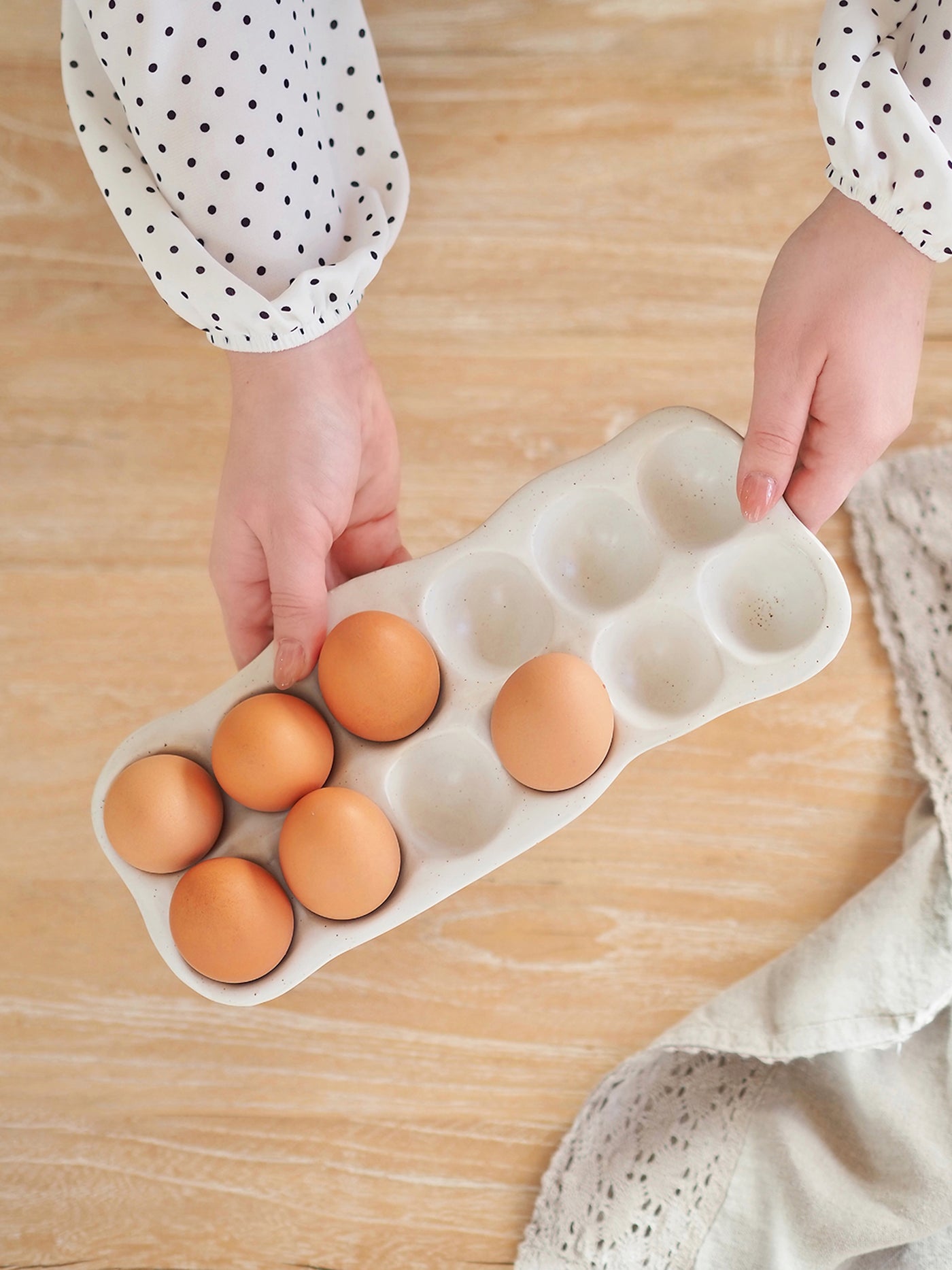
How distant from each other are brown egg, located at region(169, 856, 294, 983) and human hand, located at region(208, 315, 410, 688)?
0.11 m

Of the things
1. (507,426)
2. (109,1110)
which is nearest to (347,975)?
(109,1110)

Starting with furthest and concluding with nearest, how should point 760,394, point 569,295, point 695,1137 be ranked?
1. point 569,295
2. point 695,1137
3. point 760,394

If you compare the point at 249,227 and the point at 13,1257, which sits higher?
the point at 249,227

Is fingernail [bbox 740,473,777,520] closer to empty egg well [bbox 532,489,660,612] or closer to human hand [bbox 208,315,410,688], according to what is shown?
empty egg well [bbox 532,489,660,612]

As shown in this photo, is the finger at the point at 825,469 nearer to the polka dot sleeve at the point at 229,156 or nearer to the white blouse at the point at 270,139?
the white blouse at the point at 270,139

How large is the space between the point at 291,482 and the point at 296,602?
3.0 inches

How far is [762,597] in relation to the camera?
624 mm

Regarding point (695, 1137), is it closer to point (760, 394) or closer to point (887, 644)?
point (887, 644)

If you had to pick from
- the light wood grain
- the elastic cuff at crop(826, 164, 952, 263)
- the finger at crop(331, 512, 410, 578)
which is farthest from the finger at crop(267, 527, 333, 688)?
the elastic cuff at crop(826, 164, 952, 263)

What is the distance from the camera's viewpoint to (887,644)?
81 cm

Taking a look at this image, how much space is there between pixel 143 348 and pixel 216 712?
395 millimetres

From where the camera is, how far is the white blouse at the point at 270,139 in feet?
1.78

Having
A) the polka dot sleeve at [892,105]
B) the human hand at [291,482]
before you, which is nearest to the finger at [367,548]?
the human hand at [291,482]

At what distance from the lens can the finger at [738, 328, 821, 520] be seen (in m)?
0.57
